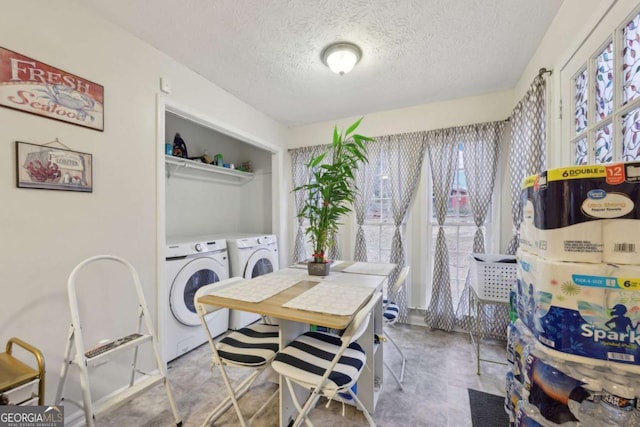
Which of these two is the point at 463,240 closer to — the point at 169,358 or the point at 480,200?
the point at 480,200

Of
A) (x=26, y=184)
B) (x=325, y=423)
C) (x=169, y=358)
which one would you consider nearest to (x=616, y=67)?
(x=325, y=423)

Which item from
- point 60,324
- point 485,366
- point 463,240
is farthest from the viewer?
point 463,240

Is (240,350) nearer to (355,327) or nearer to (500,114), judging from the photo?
(355,327)

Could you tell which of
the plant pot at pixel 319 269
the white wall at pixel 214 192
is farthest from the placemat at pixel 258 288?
the white wall at pixel 214 192

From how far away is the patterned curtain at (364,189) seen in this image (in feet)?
10.5

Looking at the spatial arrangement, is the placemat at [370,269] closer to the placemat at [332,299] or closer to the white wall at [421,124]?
the placemat at [332,299]

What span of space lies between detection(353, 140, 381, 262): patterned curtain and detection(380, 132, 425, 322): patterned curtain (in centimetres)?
20

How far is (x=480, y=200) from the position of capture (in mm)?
2684

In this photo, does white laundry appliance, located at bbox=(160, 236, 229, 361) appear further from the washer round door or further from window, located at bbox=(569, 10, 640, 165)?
window, located at bbox=(569, 10, 640, 165)

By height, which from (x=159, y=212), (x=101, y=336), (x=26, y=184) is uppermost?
(x=26, y=184)

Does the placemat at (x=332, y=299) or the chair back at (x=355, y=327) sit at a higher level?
the placemat at (x=332, y=299)

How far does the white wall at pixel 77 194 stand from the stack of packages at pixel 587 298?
2384 millimetres

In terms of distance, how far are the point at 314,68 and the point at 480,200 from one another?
212 centimetres

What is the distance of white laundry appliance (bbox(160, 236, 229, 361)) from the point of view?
2197 millimetres
